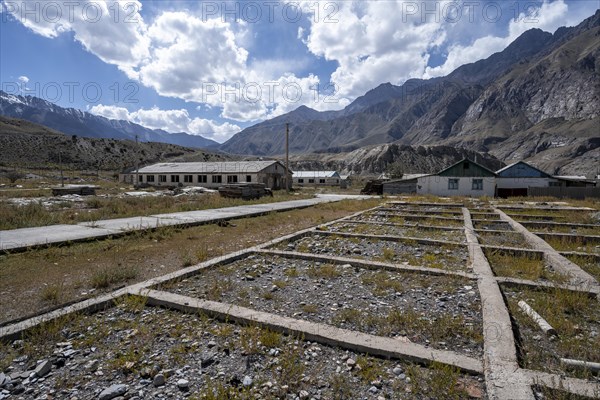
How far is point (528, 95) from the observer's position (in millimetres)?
193875

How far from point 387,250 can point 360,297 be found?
10.9ft

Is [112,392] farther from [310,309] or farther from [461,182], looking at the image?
[461,182]

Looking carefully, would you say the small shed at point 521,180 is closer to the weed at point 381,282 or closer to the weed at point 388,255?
the weed at point 388,255

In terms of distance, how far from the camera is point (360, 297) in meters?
5.07

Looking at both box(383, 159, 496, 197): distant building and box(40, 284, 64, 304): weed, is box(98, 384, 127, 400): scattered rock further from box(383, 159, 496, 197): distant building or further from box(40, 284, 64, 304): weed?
box(383, 159, 496, 197): distant building

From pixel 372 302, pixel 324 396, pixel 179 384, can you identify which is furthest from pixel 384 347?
pixel 179 384

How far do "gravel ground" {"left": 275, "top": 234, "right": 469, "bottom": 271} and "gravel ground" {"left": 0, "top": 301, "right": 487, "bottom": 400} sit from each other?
4.16 meters

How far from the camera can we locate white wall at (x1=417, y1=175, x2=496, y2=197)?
38.5m

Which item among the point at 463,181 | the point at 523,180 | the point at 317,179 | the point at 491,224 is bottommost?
the point at 491,224

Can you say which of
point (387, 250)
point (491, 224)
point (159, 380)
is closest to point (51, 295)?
point (159, 380)

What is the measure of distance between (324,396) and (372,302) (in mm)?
2266

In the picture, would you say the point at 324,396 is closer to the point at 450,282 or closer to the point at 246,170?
the point at 450,282

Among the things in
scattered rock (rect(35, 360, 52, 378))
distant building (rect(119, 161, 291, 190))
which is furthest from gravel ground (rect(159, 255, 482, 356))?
distant building (rect(119, 161, 291, 190))

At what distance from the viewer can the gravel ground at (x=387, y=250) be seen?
24.0 ft
